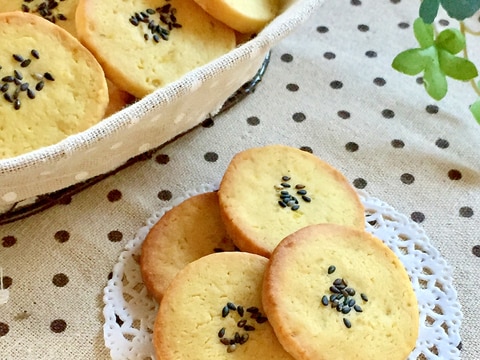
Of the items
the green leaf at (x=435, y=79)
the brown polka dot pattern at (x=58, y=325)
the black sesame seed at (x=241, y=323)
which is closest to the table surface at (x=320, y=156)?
the brown polka dot pattern at (x=58, y=325)

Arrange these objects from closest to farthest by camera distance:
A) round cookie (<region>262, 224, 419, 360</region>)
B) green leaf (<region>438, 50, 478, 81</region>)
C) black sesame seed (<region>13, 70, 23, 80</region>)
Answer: round cookie (<region>262, 224, 419, 360</region>) → black sesame seed (<region>13, 70, 23, 80</region>) → green leaf (<region>438, 50, 478, 81</region>)

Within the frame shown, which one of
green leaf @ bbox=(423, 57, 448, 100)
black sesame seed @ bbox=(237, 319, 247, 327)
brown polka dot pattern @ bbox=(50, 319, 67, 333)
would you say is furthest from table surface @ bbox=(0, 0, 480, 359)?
black sesame seed @ bbox=(237, 319, 247, 327)

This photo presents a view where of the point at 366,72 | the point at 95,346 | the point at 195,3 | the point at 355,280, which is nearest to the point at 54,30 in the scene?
the point at 195,3

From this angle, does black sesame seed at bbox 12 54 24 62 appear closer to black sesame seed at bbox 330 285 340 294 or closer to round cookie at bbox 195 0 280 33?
round cookie at bbox 195 0 280 33

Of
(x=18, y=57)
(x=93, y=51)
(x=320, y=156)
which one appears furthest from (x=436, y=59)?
(x=18, y=57)

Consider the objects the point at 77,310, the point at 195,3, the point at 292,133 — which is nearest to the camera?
the point at 77,310

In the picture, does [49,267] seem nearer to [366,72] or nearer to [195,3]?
[195,3]

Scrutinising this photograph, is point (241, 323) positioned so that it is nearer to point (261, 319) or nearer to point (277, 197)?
point (261, 319)
